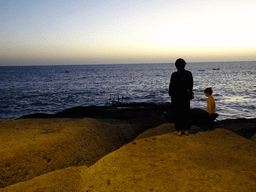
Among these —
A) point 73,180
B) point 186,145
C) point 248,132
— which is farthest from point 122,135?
point 248,132

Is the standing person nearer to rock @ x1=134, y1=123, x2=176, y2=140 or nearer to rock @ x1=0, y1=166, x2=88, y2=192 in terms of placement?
rock @ x1=134, y1=123, x2=176, y2=140

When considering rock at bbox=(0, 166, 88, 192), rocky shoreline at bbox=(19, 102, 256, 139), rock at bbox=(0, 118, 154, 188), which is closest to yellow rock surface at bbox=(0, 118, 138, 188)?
rock at bbox=(0, 118, 154, 188)

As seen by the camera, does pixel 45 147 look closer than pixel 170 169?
No

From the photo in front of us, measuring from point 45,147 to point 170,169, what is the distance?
4.29 metres

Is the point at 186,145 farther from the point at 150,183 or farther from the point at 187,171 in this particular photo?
the point at 150,183

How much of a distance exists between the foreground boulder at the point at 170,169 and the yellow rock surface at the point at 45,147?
148 cm

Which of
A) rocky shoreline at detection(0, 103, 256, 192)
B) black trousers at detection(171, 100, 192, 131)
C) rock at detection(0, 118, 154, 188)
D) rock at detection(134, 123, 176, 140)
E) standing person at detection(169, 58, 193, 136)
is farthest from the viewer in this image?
rock at detection(134, 123, 176, 140)

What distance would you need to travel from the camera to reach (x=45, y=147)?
6.43 meters

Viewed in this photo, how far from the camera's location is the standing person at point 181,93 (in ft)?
20.5

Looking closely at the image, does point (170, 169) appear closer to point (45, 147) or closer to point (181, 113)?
point (181, 113)

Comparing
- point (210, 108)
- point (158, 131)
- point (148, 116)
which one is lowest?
point (148, 116)

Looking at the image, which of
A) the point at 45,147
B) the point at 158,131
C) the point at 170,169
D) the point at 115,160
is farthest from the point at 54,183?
the point at 158,131

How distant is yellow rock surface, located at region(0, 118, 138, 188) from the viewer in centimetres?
577

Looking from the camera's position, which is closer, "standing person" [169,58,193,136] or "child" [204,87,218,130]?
"standing person" [169,58,193,136]
